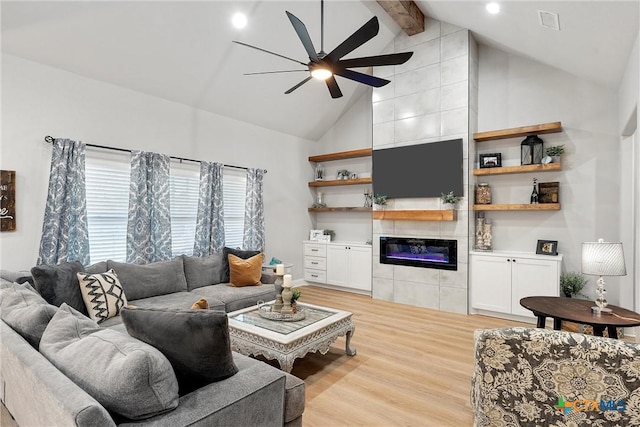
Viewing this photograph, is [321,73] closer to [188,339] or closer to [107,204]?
[188,339]

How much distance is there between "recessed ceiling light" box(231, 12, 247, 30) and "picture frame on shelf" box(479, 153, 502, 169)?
3778mm

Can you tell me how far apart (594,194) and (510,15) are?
2.50 metres

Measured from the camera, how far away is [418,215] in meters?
5.32

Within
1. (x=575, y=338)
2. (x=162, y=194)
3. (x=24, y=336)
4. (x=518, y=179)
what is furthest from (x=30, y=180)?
(x=518, y=179)

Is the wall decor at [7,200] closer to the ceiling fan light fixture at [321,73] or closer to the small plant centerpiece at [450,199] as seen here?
the ceiling fan light fixture at [321,73]

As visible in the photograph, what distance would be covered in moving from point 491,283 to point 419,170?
1.93 metres

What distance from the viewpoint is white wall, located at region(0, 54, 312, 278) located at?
3.53 m

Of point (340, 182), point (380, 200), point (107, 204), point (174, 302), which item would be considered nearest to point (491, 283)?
point (380, 200)

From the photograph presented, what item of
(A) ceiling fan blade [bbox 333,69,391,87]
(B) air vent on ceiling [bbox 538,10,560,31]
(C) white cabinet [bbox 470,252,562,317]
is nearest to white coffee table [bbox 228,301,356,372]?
(A) ceiling fan blade [bbox 333,69,391,87]

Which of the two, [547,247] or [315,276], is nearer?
[547,247]

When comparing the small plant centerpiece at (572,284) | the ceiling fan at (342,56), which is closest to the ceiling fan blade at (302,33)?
the ceiling fan at (342,56)

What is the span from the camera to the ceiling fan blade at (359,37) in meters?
2.70

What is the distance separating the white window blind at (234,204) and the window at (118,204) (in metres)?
0.55

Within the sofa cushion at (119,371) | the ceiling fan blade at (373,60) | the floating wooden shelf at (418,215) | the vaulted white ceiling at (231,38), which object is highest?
the vaulted white ceiling at (231,38)
